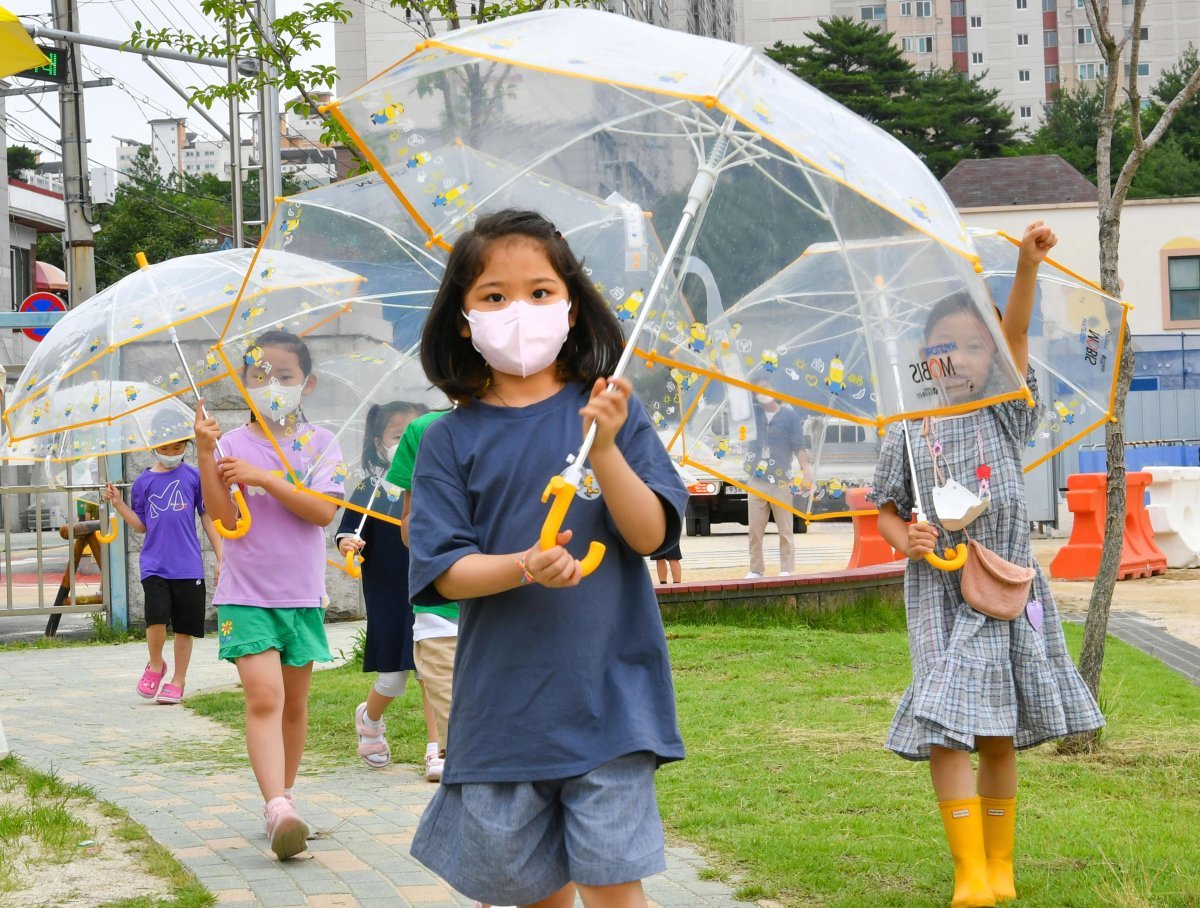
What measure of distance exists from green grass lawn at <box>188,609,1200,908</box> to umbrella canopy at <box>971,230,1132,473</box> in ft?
4.36

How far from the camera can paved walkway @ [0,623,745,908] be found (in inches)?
184

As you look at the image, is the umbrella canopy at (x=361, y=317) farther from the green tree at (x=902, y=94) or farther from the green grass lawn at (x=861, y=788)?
the green tree at (x=902, y=94)

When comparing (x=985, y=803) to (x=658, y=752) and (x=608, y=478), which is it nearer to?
(x=658, y=752)

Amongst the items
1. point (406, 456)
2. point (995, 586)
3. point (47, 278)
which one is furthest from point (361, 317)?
point (47, 278)

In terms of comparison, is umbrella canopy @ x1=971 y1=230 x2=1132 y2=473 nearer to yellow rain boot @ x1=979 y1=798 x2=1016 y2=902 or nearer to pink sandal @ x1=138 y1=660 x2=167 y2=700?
yellow rain boot @ x1=979 y1=798 x2=1016 y2=902

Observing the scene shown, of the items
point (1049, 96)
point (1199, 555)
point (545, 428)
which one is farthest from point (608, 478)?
point (1049, 96)

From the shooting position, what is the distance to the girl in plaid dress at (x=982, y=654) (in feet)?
14.0

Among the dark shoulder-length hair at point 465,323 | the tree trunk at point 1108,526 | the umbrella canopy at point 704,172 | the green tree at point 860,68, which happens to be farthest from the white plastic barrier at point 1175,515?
the green tree at point 860,68

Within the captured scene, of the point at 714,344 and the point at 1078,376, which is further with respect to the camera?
the point at 1078,376

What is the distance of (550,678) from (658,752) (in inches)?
10.3

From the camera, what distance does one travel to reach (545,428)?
3039 mm

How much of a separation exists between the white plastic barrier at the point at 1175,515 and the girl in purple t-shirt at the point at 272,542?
1344 centimetres

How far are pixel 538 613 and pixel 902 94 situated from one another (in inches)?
2720

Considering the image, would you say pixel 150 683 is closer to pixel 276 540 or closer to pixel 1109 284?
pixel 276 540
